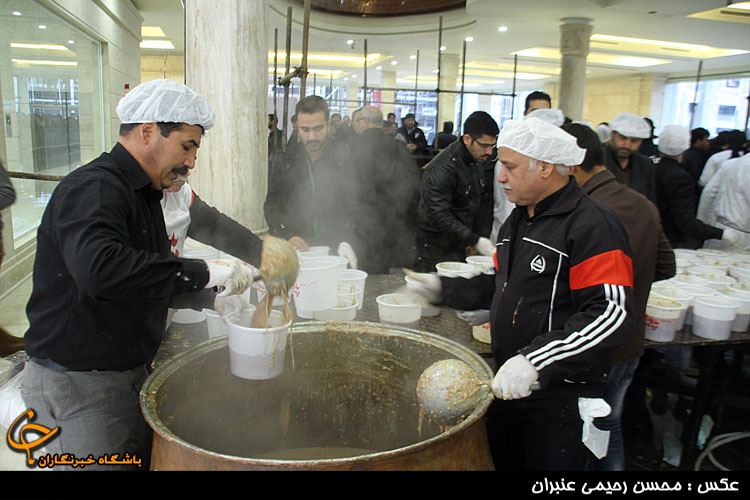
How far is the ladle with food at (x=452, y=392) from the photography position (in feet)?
6.04

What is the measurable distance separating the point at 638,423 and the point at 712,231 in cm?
185

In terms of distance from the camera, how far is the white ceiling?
33.7ft

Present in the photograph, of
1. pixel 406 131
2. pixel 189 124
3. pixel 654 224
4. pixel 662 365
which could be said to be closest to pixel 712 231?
pixel 662 365

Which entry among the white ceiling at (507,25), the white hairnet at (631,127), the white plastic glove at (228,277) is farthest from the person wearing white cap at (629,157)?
the white ceiling at (507,25)

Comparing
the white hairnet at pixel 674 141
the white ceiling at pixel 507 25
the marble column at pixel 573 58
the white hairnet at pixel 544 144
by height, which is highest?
the white ceiling at pixel 507 25

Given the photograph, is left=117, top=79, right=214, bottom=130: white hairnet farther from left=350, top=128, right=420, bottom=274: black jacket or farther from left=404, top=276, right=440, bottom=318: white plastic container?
left=350, top=128, right=420, bottom=274: black jacket

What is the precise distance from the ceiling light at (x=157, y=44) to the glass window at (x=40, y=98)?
7795 mm

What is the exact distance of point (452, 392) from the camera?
185 centimetres

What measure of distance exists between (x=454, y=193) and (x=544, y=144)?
7.11 ft

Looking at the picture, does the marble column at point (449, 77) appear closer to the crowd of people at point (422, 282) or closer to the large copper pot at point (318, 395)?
the crowd of people at point (422, 282)

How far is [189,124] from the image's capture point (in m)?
1.84

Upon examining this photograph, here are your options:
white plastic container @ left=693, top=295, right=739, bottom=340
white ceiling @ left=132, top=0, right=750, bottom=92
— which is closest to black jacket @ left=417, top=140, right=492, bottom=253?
white plastic container @ left=693, top=295, right=739, bottom=340

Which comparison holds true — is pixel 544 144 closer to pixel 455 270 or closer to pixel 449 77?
pixel 455 270

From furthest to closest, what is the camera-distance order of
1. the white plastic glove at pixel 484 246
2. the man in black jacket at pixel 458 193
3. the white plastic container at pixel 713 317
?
1. the man in black jacket at pixel 458 193
2. the white plastic glove at pixel 484 246
3. the white plastic container at pixel 713 317
